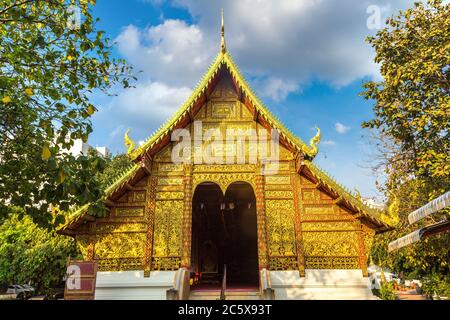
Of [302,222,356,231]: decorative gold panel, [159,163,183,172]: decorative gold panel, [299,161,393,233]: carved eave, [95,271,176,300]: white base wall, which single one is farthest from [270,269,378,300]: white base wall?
[159,163,183,172]: decorative gold panel

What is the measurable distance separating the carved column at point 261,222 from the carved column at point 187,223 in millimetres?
1955

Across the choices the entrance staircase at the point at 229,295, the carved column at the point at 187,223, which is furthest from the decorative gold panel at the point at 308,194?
the carved column at the point at 187,223

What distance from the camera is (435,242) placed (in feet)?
37.1

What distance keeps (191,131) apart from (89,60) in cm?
436

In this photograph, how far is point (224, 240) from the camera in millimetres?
17969

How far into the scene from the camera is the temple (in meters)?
9.02

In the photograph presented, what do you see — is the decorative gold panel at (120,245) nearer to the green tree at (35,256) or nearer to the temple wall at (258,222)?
the temple wall at (258,222)

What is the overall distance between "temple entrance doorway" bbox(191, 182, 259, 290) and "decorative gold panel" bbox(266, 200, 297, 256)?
4.61 metres

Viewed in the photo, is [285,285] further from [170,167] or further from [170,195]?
[170,167]

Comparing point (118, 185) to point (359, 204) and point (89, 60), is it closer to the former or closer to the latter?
point (89, 60)

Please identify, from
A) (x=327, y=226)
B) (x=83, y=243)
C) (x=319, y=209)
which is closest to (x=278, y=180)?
(x=319, y=209)

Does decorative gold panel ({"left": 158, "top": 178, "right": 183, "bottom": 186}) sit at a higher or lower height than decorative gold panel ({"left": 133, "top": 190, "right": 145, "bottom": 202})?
higher

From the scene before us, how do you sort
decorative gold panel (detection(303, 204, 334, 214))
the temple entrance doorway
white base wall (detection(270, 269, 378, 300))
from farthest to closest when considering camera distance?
the temple entrance doorway, decorative gold panel (detection(303, 204, 334, 214)), white base wall (detection(270, 269, 378, 300))

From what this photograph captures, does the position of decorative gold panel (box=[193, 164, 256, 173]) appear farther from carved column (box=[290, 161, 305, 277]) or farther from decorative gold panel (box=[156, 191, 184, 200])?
carved column (box=[290, 161, 305, 277])
